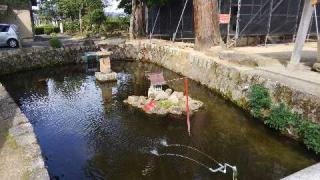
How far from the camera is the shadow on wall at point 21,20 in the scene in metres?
27.3

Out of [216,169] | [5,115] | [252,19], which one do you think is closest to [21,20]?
[252,19]

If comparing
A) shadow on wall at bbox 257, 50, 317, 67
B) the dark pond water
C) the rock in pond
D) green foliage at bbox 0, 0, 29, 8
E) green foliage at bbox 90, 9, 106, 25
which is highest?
green foliage at bbox 0, 0, 29, 8

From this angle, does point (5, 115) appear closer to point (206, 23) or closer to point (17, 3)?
point (206, 23)

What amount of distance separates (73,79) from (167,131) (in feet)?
30.5

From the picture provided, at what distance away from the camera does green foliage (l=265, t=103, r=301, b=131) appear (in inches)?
365

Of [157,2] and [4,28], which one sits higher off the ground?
[157,2]

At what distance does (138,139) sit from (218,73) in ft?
19.9

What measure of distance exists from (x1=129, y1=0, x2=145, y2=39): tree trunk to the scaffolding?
2524 millimetres

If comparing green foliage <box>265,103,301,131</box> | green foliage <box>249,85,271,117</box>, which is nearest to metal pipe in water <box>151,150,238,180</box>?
green foliage <box>265,103,301,131</box>

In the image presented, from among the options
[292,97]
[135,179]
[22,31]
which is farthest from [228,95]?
[22,31]

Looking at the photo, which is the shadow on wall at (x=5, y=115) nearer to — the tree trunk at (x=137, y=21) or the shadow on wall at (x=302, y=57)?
the shadow on wall at (x=302, y=57)

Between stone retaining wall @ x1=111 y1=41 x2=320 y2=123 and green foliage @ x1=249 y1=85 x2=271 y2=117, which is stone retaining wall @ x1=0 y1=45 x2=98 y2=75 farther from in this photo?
green foliage @ x1=249 y1=85 x2=271 y2=117

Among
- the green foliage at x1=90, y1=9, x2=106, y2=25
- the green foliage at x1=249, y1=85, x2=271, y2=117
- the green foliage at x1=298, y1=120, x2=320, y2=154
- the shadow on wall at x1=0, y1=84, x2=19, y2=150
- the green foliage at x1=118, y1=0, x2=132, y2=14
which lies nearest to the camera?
the shadow on wall at x1=0, y1=84, x2=19, y2=150

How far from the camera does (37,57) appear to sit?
68.6 ft
